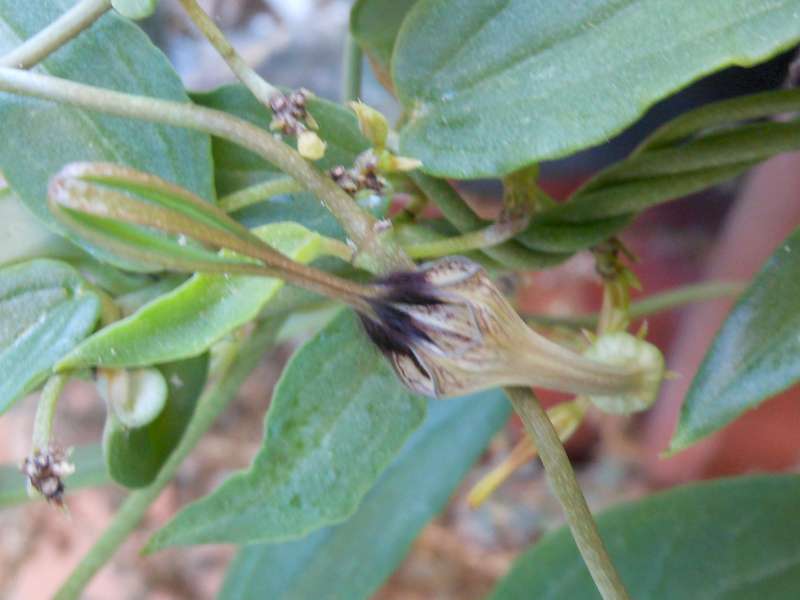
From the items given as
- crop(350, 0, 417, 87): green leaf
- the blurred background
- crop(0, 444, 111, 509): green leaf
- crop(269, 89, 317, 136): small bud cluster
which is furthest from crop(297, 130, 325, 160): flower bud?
the blurred background

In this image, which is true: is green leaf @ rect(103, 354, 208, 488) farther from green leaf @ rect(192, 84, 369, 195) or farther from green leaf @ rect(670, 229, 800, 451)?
green leaf @ rect(670, 229, 800, 451)

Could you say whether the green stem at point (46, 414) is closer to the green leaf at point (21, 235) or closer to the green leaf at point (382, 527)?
the green leaf at point (21, 235)

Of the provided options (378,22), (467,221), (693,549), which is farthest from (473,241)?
(693,549)

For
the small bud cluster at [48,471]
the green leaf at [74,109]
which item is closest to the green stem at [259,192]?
the green leaf at [74,109]

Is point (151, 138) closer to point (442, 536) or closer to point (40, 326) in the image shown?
point (40, 326)

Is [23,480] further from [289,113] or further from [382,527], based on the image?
[289,113]
